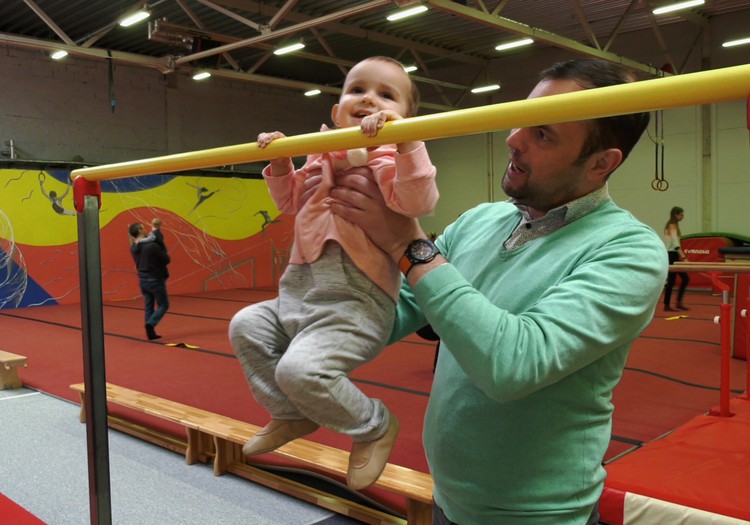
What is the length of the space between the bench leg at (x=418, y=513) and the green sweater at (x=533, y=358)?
1.48 metres

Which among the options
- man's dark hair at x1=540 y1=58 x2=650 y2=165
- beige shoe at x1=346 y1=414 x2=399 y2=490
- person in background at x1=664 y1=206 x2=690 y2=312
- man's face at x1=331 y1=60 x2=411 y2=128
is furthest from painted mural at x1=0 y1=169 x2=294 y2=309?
man's dark hair at x1=540 y1=58 x2=650 y2=165

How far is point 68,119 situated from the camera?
11984 millimetres

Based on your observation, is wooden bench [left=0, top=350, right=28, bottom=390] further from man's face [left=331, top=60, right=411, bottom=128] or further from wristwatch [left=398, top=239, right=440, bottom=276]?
wristwatch [left=398, top=239, right=440, bottom=276]

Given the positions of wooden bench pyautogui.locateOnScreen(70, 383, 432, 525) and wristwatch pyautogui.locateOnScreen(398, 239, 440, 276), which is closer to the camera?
wristwatch pyautogui.locateOnScreen(398, 239, 440, 276)

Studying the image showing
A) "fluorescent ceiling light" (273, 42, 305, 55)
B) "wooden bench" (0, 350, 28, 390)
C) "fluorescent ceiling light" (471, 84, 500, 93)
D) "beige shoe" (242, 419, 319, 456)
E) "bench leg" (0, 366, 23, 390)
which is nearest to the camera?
"beige shoe" (242, 419, 319, 456)

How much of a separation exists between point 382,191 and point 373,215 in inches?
2.1

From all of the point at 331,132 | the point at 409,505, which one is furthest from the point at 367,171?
the point at 409,505

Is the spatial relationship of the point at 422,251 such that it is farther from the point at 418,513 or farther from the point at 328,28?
the point at 328,28

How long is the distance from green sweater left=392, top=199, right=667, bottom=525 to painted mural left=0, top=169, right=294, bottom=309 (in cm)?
896

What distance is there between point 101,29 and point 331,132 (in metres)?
10.1

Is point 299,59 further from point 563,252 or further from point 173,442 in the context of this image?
point 563,252

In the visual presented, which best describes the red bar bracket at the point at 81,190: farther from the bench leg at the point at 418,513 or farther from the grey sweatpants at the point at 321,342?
the bench leg at the point at 418,513

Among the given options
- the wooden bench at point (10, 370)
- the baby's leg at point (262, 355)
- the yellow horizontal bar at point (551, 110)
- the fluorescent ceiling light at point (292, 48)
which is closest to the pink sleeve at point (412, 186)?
Answer: the yellow horizontal bar at point (551, 110)

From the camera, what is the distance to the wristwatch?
1169 mm
